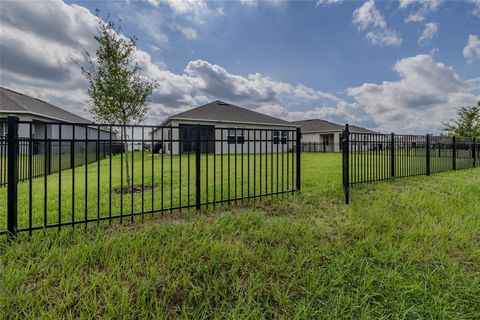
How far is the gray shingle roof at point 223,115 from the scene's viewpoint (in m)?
18.2

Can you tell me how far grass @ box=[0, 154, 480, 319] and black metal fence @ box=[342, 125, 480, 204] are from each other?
1718 millimetres

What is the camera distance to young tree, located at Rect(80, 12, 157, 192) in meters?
5.56

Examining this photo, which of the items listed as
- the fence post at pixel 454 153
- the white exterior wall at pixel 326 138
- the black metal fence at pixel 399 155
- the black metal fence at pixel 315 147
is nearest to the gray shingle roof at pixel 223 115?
the black metal fence at pixel 315 147

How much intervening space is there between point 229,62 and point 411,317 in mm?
13006

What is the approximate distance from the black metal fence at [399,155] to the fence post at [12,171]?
5075mm

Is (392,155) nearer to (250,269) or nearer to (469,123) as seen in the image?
(250,269)

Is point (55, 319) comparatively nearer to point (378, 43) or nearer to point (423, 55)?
point (378, 43)

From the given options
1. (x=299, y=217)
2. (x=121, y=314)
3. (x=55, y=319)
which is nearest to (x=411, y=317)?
(x=299, y=217)

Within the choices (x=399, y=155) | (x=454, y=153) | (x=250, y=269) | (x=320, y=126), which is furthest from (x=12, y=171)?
(x=320, y=126)

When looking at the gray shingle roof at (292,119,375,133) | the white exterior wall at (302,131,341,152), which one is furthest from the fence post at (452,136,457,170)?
the gray shingle roof at (292,119,375,133)

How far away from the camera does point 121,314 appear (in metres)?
1.69

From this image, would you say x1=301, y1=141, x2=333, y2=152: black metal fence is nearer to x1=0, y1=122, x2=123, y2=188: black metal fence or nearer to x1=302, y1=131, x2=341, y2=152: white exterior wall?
x1=302, y1=131, x2=341, y2=152: white exterior wall

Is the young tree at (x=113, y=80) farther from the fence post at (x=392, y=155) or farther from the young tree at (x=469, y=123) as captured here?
the young tree at (x=469, y=123)

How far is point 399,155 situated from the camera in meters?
6.85
